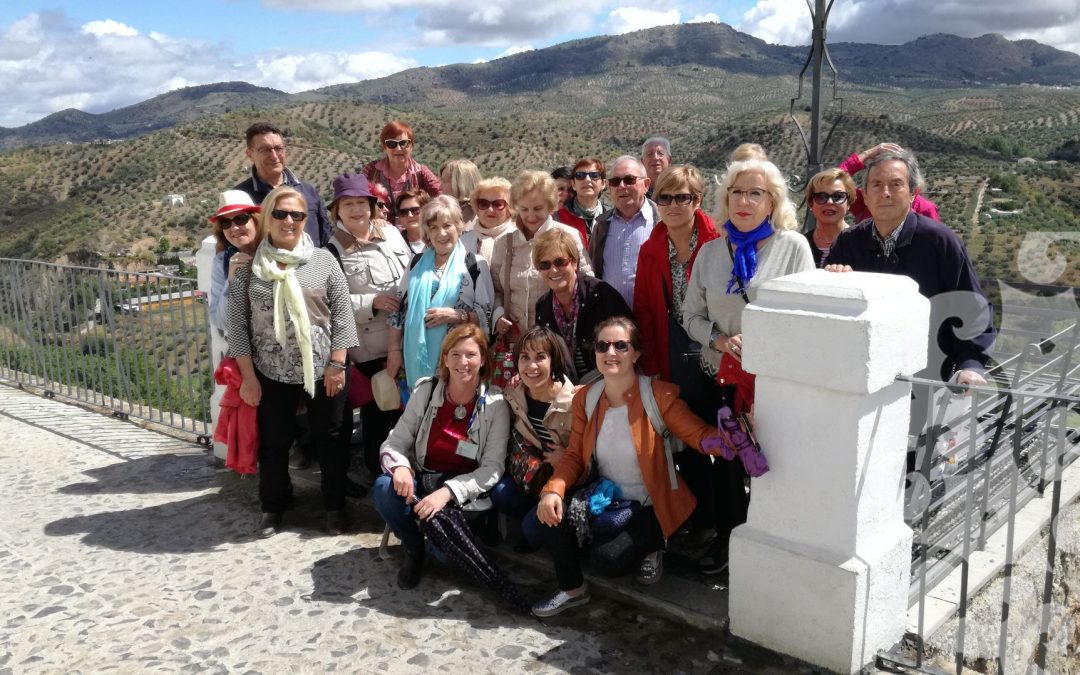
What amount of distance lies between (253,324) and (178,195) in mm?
56066

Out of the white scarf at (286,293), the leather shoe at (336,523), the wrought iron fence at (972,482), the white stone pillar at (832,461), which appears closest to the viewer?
the white stone pillar at (832,461)

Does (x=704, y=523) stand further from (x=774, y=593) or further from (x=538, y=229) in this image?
(x=538, y=229)

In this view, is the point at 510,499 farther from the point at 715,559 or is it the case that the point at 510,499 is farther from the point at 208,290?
the point at 208,290

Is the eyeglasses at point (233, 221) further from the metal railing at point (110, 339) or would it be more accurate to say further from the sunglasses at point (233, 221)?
the metal railing at point (110, 339)

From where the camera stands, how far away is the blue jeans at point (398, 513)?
3865mm

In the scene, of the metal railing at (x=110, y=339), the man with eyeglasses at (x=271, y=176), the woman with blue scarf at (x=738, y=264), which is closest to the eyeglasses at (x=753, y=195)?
the woman with blue scarf at (x=738, y=264)

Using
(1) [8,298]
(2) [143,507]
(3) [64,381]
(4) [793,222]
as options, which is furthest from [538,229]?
(1) [8,298]

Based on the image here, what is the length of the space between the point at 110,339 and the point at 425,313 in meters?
4.16

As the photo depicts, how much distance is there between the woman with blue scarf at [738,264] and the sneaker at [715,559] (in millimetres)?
204

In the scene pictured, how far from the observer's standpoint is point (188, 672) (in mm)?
3256

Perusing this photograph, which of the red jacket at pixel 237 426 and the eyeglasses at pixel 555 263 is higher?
the eyeglasses at pixel 555 263

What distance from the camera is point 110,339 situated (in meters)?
7.17

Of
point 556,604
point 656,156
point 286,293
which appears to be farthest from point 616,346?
point 656,156

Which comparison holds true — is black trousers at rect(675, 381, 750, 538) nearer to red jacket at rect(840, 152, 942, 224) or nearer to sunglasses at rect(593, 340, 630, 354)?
sunglasses at rect(593, 340, 630, 354)
